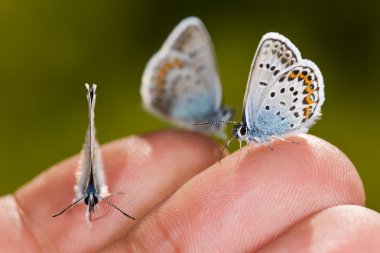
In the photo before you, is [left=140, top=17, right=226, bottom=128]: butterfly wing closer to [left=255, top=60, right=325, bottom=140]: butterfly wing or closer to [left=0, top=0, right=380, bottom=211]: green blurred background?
[left=0, top=0, right=380, bottom=211]: green blurred background

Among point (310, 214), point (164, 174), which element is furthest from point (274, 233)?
point (164, 174)

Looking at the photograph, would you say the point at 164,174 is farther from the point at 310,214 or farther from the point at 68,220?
the point at 310,214

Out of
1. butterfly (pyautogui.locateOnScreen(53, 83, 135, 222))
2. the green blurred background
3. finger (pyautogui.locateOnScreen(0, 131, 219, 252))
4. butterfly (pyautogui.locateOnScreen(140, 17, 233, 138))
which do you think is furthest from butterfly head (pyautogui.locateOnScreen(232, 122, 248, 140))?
the green blurred background

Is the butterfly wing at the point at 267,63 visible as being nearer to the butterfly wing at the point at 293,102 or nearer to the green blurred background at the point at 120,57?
the butterfly wing at the point at 293,102

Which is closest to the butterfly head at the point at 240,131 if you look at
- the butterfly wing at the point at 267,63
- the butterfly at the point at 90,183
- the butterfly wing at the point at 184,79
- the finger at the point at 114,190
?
the butterfly wing at the point at 267,63

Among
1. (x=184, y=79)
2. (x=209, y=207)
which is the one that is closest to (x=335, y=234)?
(x=209, y=207)
